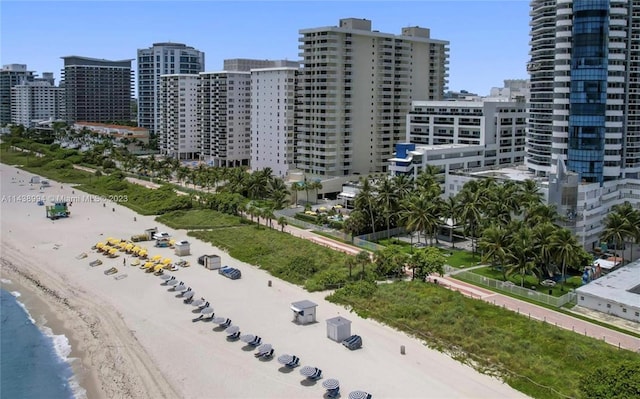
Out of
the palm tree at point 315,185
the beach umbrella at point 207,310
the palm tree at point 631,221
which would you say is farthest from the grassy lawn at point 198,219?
the palm tree at point 631,221

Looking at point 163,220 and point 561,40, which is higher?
point 561,40

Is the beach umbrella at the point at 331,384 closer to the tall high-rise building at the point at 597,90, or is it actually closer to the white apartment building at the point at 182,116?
the tall high-rise building at the point at 597,90

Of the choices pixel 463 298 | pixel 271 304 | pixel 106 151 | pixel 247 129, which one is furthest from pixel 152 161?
pixel 463 298

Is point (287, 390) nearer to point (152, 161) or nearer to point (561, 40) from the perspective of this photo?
point (561, 40)

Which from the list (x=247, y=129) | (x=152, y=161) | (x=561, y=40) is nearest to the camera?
(x=561, y=40)

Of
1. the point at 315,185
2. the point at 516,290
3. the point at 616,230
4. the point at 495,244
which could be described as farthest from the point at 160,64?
the point at 516,290

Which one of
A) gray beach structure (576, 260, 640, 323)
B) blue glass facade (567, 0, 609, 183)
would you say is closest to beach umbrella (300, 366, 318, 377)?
gray beach structure (576, 260, 640, 323)

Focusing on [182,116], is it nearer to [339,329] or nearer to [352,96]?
[352,96]
